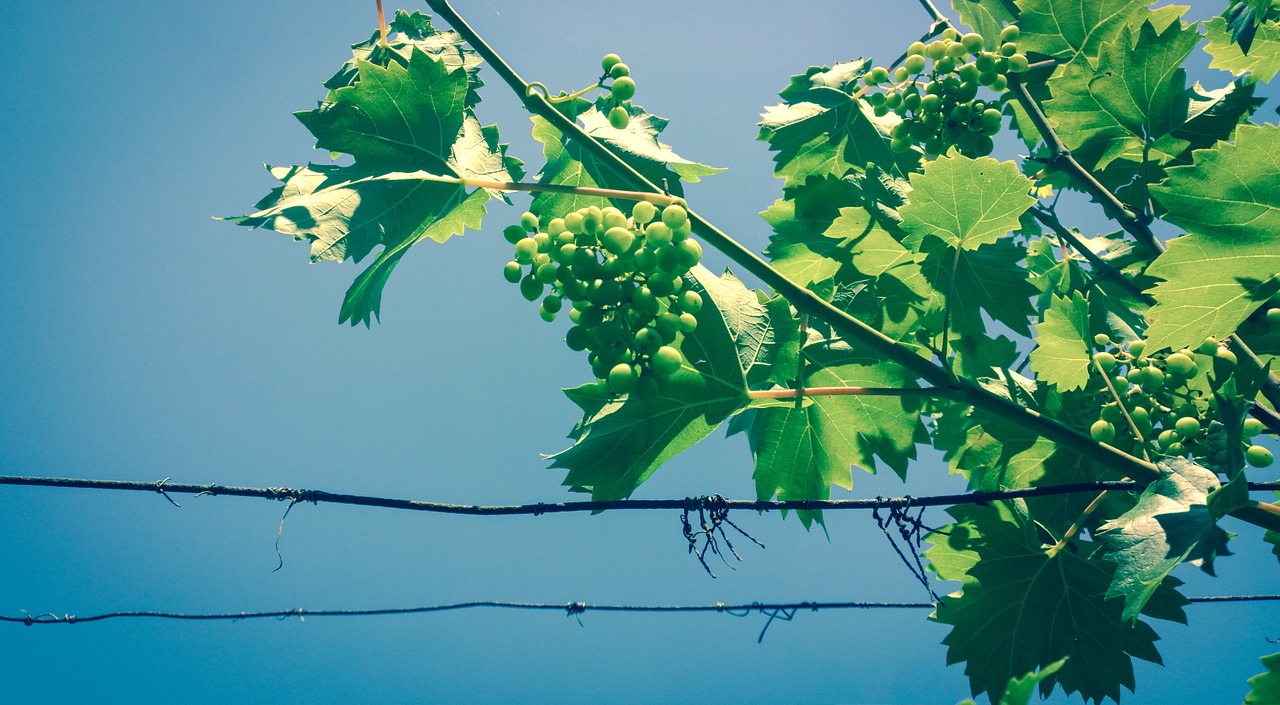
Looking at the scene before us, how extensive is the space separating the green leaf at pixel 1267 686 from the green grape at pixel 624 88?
1.53m

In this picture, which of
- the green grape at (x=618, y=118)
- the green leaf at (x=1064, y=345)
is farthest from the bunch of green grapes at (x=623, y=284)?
the green leaf at (x=1064, y=345)

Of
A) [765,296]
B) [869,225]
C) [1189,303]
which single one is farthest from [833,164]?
[1189,303]

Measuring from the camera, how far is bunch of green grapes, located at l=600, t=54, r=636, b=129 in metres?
1.58

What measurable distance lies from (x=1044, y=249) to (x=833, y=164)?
75 cm

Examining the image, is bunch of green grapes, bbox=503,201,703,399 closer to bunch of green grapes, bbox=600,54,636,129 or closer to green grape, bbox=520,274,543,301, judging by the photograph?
green grape, bbox=520,274,543,301

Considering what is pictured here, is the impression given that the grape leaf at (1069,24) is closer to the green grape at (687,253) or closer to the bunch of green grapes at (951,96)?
the bunch of green grapes at (951,96)

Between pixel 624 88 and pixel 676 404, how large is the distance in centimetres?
73

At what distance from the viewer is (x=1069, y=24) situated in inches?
85.7

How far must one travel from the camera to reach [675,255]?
1413 millimetres

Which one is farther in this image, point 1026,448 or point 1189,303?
Answer: point 1026,448

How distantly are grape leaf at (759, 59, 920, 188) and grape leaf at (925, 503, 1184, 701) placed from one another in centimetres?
115

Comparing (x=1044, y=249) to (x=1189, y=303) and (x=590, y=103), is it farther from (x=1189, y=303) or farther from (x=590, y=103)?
(x=590, y=103)

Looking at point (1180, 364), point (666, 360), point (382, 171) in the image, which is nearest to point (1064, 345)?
point (1180, 364)

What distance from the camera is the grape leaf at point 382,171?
1.53 meters
